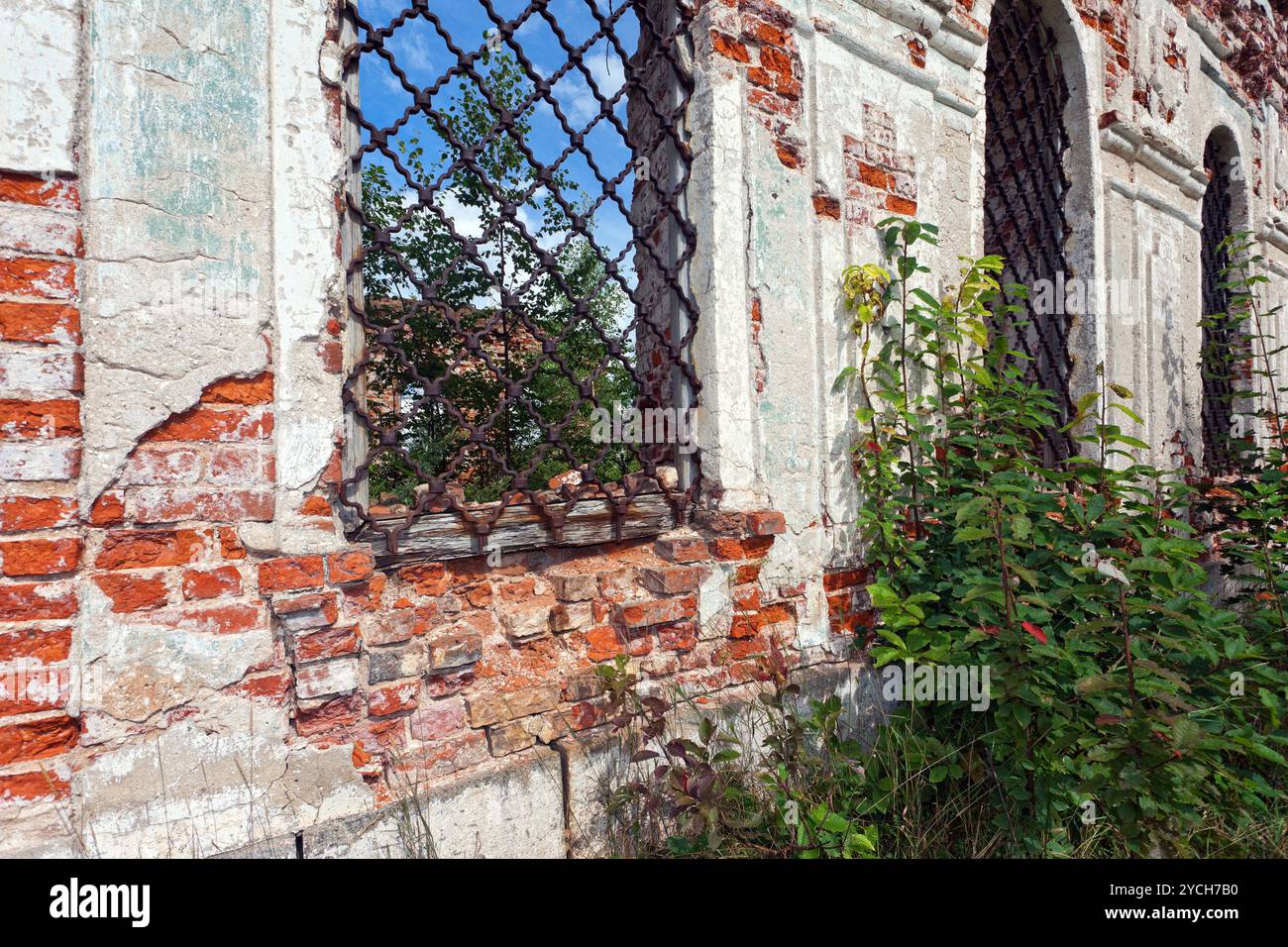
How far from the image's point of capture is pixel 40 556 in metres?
1.42

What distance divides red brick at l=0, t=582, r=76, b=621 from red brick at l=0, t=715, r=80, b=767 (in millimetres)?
229

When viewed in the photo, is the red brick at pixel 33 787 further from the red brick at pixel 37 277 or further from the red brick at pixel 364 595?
the red brick at pixel 37 277

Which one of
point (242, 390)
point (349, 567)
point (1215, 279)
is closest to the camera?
point (242, 390)

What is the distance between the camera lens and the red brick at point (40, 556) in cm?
140

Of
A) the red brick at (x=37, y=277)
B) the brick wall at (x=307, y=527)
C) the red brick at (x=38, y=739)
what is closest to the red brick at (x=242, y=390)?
the brick wall at (x=307, y=527)

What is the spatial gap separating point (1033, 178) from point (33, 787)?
516 cm

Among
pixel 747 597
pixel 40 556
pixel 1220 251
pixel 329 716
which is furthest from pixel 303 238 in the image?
pixel 1220 251

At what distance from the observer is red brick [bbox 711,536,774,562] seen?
2404 millimetres

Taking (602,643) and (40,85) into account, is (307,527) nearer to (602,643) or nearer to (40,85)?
(602,643)

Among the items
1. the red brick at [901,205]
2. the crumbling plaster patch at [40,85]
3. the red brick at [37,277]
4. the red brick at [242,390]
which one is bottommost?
the red brick at [242,390]

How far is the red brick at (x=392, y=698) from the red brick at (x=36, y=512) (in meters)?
0.82

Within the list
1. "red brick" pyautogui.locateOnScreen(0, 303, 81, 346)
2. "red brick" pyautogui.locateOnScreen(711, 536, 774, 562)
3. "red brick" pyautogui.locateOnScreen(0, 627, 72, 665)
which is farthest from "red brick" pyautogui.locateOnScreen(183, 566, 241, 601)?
"red brick" pyautogui.locateOnScreen(711, 536, 774, 562)

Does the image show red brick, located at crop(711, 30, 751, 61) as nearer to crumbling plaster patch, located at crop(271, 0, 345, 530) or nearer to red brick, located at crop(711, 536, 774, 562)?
crumbling plaster patch, located at crop(271, 0, 345, 530)
